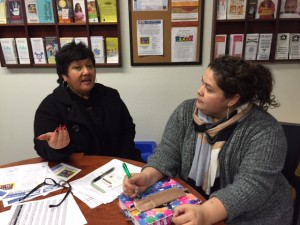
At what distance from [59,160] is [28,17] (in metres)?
1.34

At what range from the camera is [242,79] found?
3.76 ft

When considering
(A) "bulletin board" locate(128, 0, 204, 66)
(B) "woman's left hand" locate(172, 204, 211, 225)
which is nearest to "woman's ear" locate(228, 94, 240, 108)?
(B) "woman's left hand" locate(172, 204, 211, 225)

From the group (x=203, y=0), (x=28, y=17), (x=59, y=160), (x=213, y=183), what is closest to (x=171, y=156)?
(x=213, y=183)

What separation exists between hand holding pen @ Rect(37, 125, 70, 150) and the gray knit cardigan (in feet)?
1.47

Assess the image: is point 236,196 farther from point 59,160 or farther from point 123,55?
point 123,55

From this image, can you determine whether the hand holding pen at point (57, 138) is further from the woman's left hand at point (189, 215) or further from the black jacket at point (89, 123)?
the woman's left hand at point (189, 215)

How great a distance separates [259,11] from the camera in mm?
2088

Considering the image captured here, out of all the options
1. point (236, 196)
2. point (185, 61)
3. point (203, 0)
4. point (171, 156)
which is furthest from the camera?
point (185, 61)

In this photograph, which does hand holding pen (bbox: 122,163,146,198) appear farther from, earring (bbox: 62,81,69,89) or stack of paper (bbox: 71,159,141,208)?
earring (bbox: 62,81,69,89)

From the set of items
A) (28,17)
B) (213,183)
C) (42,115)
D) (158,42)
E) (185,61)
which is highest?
(28,17)

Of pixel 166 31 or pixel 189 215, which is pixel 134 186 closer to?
pixel 189 215

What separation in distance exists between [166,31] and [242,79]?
3.81 ft

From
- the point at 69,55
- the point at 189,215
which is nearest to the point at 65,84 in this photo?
the point at 69,55

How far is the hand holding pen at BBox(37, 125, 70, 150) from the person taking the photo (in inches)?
51.6
